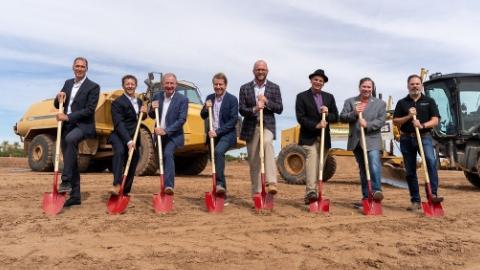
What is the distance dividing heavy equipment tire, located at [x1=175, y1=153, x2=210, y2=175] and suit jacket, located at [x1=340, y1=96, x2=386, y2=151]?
7.48m

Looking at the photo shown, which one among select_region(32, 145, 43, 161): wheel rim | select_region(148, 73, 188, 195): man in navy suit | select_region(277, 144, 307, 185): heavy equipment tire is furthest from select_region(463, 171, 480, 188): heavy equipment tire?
select_region(32, 145, 43, 161): wheel rim

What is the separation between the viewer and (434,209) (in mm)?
6281

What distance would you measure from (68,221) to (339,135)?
8.44 m

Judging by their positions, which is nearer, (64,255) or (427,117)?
(64,255)

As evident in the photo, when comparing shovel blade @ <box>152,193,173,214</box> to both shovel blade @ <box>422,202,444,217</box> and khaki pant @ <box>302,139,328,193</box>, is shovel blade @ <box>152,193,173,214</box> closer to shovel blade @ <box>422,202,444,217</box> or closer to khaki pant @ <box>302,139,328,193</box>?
khaki pant @ <box>302,139,328,193</box>

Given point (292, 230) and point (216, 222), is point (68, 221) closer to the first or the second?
point (216, 222)

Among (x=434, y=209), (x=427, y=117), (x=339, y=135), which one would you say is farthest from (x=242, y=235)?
(x=339, y=135)

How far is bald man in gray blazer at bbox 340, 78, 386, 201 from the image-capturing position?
6.54m

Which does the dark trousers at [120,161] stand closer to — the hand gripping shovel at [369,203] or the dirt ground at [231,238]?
the dirt ground at [231,238]

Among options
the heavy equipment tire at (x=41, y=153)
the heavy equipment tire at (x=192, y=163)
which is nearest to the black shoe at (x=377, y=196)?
the heavy equipment tire at (x=192, y=163)

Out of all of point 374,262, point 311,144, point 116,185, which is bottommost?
point 374,262

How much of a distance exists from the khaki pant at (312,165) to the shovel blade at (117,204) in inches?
92.4

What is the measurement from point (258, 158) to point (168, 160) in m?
1.18

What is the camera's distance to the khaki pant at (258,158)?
639cm
